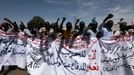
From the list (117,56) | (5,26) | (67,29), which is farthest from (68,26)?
(5,26)

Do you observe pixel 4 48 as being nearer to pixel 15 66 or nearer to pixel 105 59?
pixel 15 66

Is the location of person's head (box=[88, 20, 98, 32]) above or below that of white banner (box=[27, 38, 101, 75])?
above

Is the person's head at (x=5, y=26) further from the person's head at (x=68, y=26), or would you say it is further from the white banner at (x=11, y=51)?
the person's head at (x=68, y=26)

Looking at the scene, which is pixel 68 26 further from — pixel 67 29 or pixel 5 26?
pixel 5 26

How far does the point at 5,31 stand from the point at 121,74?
4399mm

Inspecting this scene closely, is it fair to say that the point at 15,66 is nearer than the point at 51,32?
No

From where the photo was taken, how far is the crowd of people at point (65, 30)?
39.6 ft

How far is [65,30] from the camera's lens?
12.1 m

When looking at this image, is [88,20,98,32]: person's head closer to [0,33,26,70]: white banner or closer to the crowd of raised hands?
the crowd of raised hands

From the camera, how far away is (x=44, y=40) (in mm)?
12172

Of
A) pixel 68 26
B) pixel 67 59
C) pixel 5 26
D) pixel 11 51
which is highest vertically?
pixel 5 26

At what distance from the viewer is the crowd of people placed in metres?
12.1

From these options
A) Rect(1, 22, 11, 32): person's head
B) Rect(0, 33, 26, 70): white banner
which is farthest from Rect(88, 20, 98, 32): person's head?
Rect(1, 22, 11, 32): person's head

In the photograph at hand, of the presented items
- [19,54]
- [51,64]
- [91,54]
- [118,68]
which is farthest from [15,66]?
[118,68]
